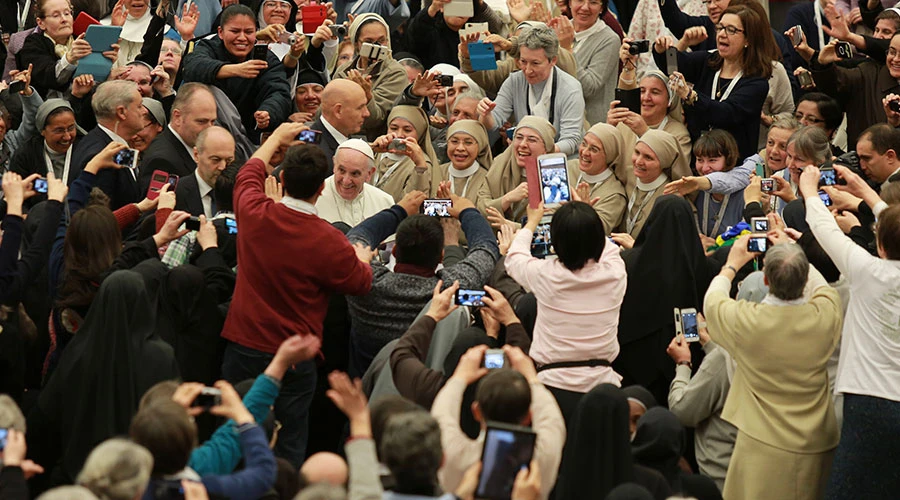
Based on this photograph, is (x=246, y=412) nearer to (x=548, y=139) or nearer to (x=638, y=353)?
(x=638, y=353)

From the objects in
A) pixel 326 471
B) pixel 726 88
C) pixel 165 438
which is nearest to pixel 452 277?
pixel 326 471

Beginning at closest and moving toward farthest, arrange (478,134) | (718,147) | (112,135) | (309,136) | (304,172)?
(304,172) < (309,136) < (112,135) < (718,147) < (478,134)

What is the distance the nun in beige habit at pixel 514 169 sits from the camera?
796 cm

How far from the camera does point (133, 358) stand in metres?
5.40

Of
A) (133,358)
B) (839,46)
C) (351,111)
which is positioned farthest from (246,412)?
(839,46)

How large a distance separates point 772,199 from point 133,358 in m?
3.91

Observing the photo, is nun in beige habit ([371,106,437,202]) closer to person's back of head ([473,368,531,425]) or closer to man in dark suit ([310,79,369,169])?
man in dark suit ([310,79,369,169])

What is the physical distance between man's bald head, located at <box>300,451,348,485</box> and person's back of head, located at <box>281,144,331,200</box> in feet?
5.64

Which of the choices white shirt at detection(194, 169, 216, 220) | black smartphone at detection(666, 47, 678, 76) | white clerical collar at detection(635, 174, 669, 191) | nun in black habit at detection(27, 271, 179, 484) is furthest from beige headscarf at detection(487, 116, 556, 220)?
nun in black habit at detection(27, 271, 179, 484)

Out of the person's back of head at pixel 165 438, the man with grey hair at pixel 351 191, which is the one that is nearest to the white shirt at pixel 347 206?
the man with grey hair at pixel 351 191

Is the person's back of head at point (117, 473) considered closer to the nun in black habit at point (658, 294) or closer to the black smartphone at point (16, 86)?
the nun in black habit at point (658, 294)

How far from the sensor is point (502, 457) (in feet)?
13.3

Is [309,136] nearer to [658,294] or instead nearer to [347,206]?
[347,206]

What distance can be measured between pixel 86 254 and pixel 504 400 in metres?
2.61
